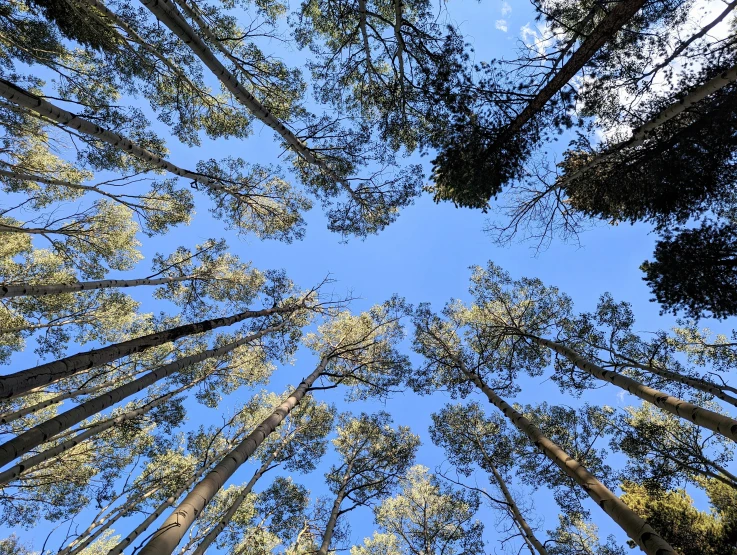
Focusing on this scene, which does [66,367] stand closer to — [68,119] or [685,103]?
[68,119]

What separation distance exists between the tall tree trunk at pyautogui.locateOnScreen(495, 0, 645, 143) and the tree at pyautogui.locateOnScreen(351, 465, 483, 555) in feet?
34.9

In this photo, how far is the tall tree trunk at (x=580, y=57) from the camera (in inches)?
202

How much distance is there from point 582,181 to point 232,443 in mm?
12640

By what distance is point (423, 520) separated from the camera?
11.1 m

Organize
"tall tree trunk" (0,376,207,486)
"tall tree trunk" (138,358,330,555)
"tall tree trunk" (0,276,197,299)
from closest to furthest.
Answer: "tall tree trunk" (138,358,330,555) < "tall tree trunk" (0,376,207,486) < "tall tree trunk" (0,276,197,299)

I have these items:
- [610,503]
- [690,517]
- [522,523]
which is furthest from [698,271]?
[690,517]

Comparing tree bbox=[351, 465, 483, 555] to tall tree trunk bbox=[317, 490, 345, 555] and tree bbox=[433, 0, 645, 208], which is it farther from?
tree bbox=[433, 0, 645, 208]

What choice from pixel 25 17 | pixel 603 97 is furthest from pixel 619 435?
pixel 25 17

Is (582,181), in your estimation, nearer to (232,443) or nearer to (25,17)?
(232,443)

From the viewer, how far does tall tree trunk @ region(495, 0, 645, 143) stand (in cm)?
512

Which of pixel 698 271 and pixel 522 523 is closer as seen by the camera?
pixel 698 271

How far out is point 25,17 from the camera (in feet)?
30.3

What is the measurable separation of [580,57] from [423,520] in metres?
13.3

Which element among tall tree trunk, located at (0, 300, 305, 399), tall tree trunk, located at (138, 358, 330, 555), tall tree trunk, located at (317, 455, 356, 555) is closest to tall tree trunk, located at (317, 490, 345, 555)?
tall tree trunk, located at (317, 455, 356, 555)
